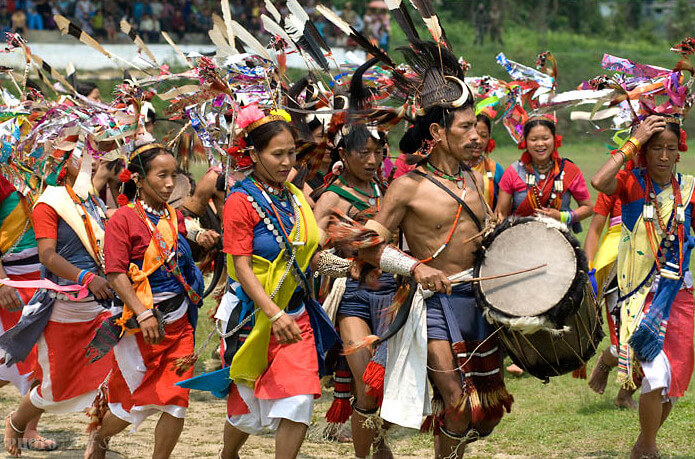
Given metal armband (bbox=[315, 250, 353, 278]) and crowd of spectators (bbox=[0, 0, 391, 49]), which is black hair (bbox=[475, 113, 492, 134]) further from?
crowd of spectators (bbox=[0, 0, 391, 49])

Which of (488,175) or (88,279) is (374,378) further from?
(488,175)

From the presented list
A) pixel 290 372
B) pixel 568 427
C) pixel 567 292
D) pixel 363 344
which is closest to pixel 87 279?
pixel 290 372

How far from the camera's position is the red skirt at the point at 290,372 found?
5156mm

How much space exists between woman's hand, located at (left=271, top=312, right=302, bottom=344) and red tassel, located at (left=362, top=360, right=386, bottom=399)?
586mm

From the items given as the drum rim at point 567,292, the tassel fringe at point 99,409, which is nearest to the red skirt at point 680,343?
the drum rim at point 567,292

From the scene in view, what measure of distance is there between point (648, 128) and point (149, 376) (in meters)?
3.00

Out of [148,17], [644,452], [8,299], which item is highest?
[8,299]

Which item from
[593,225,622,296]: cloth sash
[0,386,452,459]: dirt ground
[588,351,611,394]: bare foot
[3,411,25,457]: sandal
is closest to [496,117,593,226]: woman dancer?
[593,225,622,296]: cloth sash

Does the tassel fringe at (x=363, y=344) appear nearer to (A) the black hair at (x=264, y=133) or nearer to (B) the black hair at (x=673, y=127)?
(A) the black hair at (x=264, y=133)

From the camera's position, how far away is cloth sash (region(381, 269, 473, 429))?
17.5 ft

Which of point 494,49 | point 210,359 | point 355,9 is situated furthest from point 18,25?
point 210,359

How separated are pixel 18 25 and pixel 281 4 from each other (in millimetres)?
7798

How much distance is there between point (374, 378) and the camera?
18.1 feet

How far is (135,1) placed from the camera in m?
32.4
